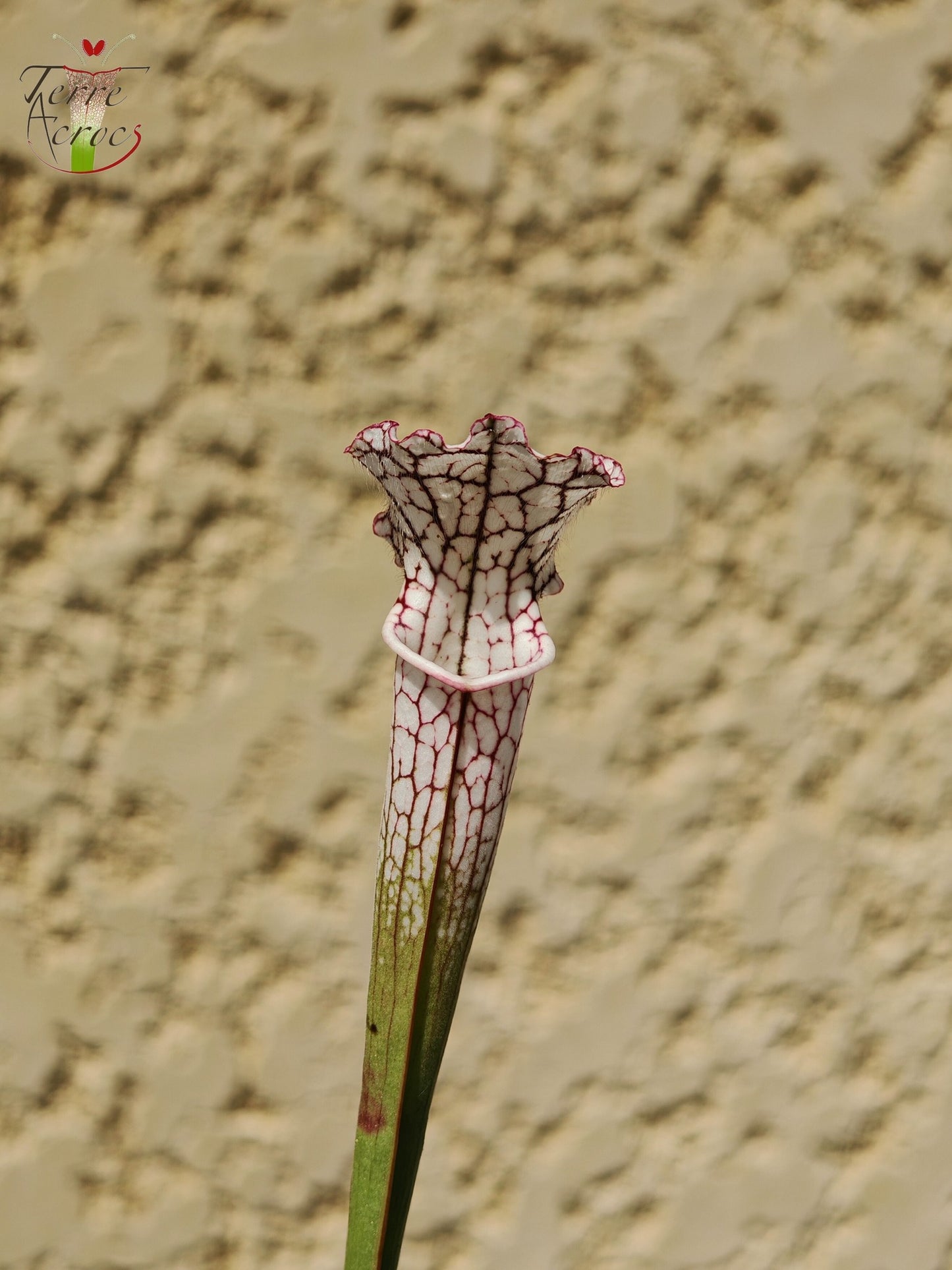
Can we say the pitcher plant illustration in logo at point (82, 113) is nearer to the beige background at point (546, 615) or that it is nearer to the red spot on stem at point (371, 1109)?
the beige background at point (546, 615)

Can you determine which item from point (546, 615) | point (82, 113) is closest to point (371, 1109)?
point (546, 615)

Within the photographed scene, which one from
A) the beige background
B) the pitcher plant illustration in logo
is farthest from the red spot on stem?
the pitcher plant illustration in logo

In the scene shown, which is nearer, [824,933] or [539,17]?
[539,17]

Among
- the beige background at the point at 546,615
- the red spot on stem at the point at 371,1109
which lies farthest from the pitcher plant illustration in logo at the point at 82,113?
the red spot on stem at the point at 371,1109

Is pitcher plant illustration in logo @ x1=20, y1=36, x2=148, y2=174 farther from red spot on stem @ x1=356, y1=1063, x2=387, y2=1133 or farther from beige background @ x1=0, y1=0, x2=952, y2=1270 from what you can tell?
red spot on stem @ x1=356, y1=1063, x2=387, y2=1133

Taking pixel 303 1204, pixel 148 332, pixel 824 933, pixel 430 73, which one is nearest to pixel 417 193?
pixel 430 73

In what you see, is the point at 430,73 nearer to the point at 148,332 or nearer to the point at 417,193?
the point at 417,193

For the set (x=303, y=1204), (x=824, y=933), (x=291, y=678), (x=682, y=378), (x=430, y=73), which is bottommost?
(x=303, y=1204)
